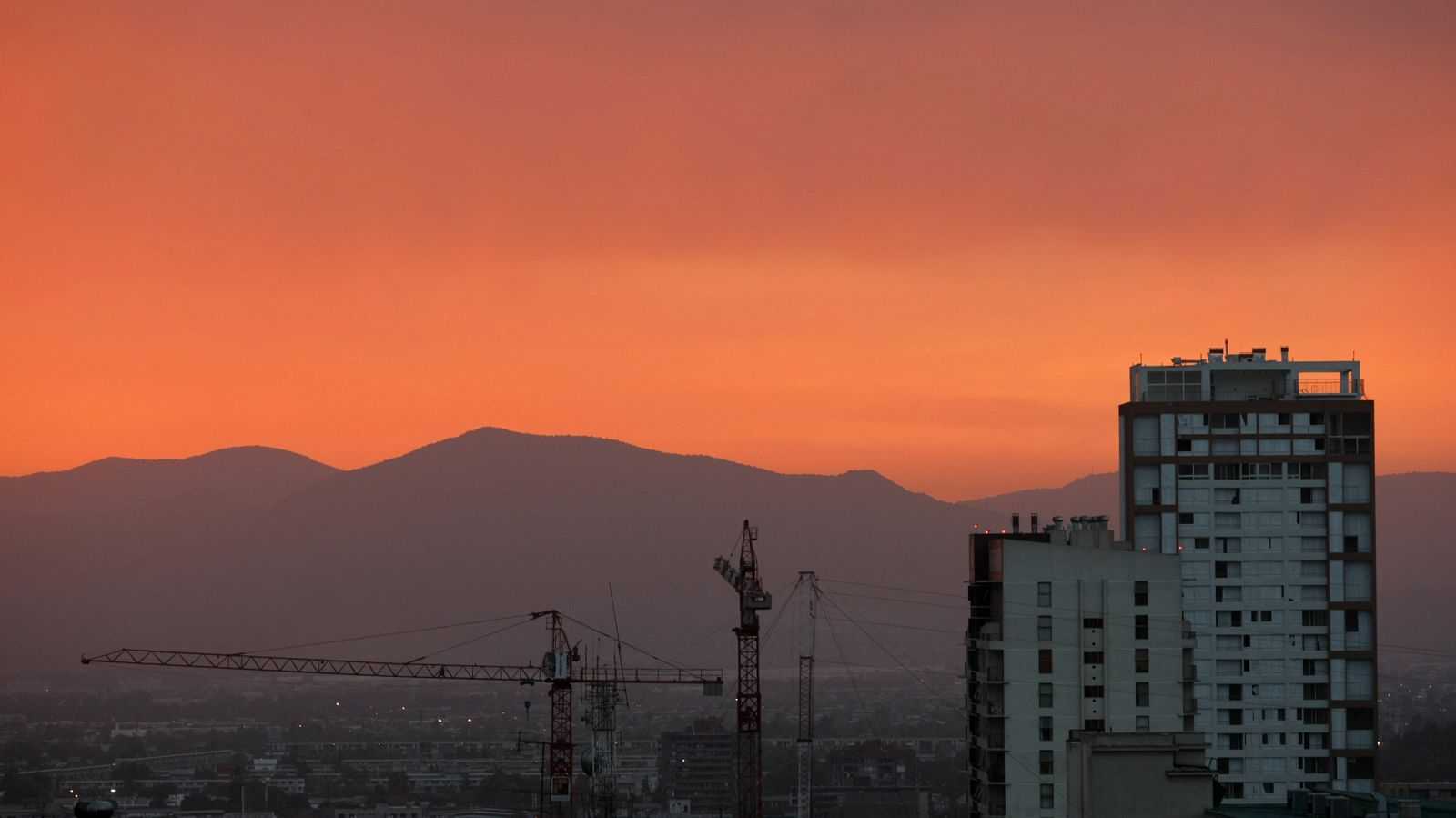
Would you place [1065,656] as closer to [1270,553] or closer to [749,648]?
[1270,553]

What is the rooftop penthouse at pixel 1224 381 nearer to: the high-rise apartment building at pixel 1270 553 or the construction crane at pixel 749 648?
the high-rise apartment building at pixel 1270 553

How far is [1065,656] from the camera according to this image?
3159 inches

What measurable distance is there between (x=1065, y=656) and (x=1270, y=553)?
21.7 meters

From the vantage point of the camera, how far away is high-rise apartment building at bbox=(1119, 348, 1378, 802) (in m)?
96.4

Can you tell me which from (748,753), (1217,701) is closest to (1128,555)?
(1217,701)

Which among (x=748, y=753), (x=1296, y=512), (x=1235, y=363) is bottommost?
(x=748, y=753)

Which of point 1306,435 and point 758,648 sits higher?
point 1306,435

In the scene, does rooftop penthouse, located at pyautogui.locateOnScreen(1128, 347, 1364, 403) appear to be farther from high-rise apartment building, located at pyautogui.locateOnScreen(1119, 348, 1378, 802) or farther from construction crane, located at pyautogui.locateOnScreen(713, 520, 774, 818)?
construction crane, located at pyautogui.locateOnScreen(713, 520, 774, 818)

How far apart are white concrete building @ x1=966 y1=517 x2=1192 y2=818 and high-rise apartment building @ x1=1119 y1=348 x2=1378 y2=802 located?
51.5ft

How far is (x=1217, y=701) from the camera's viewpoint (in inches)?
3812

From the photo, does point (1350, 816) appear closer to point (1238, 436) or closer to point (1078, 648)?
point (1078, 648)

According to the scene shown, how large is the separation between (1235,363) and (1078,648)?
26.5 metres

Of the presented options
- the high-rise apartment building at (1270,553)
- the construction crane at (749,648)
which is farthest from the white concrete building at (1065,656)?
the construction crane at (749,648)

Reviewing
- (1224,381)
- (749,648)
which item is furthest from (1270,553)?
(749,648)
